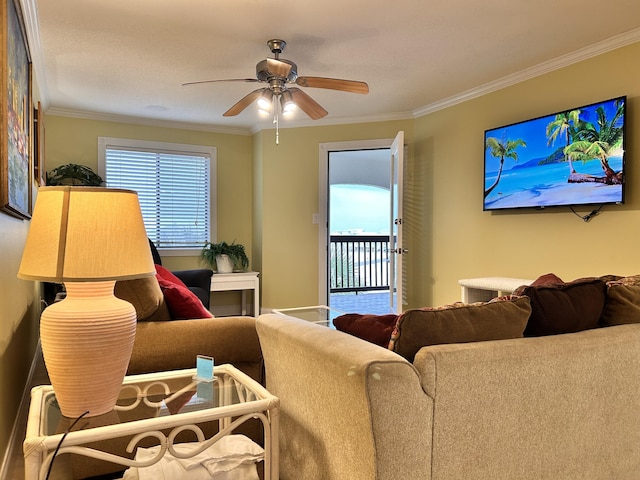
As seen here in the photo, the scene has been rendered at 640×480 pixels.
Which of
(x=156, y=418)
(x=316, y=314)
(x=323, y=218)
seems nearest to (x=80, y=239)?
(x=156, y=418)

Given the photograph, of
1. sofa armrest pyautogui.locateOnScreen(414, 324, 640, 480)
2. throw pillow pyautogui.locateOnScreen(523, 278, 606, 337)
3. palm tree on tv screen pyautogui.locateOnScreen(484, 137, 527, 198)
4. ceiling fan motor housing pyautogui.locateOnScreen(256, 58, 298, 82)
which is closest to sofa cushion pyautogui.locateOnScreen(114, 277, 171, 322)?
sofa armrest pyautogui.locateOnScreen(414, 324, 640, 480)

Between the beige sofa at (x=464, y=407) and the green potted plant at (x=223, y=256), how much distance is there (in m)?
3.73

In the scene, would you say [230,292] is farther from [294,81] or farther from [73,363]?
[73,363]

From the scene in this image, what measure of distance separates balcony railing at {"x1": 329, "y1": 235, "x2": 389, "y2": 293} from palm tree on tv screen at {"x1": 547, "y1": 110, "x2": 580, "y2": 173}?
4.92 metres

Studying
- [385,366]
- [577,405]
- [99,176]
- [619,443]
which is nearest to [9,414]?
[385,366]

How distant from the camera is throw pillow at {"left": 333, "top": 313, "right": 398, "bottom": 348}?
148 cm

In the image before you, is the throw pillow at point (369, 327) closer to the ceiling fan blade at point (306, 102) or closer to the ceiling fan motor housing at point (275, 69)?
the ceiling fan motor housing at point (275, 69)

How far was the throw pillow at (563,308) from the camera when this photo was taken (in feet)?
5.06

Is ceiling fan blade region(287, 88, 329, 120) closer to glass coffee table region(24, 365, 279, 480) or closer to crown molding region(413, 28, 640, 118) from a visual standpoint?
crown molding region(413, 28, 640, 118)

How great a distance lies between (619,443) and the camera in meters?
1.57

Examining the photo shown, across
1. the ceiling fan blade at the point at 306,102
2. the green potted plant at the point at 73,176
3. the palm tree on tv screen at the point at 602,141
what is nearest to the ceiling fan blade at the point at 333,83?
the ceiling fan blade at the point at 306,102

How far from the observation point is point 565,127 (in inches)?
129

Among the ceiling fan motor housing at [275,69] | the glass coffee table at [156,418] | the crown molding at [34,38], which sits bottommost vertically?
the glass coffee table at [156,418]

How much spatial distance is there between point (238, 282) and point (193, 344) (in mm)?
3118
